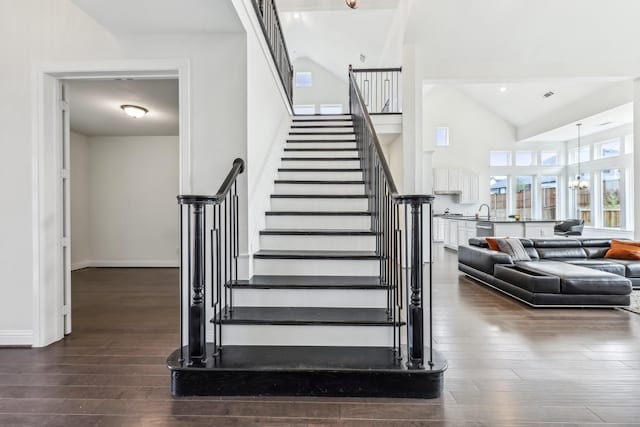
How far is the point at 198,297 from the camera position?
7.11 feet

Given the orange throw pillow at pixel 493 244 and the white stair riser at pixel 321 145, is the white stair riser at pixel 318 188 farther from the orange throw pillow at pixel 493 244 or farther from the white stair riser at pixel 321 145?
the orange throw pillow at pixel 493 244

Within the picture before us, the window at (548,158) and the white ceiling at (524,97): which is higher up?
the white ceiling at (524,97)

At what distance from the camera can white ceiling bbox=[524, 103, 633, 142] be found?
26.3 feet

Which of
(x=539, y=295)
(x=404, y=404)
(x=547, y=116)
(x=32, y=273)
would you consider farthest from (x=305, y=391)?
(x=547, y=116)

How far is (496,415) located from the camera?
193 centimetres

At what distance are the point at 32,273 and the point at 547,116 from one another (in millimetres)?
11959

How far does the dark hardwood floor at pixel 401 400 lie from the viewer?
6.27ft

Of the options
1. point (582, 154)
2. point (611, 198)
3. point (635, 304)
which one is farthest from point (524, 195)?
point (635, 304)

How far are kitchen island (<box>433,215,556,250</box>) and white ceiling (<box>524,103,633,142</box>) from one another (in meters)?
3.17

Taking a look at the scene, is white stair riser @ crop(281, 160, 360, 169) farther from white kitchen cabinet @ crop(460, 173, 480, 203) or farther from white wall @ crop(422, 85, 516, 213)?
white kitchen cabinet @ crop(460, 173, 480, 203)

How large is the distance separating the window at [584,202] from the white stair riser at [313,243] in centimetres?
1015

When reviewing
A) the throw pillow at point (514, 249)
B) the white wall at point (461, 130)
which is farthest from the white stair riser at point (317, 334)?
the white wall at point (461, 130)

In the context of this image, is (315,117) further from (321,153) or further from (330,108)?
(330,108)

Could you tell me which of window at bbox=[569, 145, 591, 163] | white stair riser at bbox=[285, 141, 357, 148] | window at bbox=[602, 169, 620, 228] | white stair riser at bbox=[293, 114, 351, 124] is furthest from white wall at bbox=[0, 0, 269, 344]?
window at bbox=[569, 145, 591, 163]
